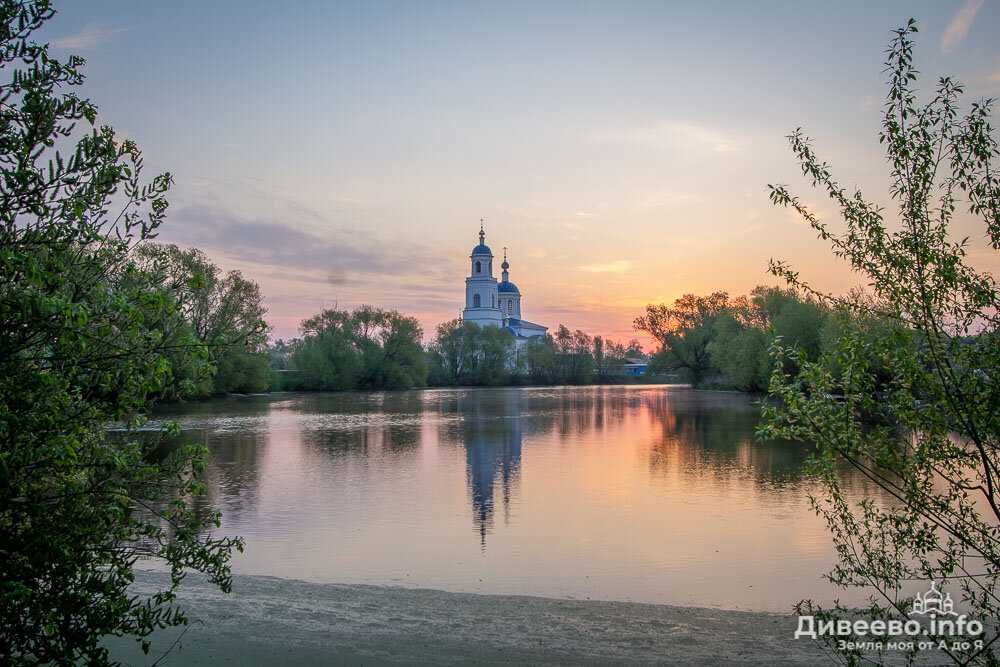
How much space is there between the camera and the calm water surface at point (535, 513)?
10.2 meters

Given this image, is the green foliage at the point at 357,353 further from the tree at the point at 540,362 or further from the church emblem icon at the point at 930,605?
the church emblem icon at the point at 930,605

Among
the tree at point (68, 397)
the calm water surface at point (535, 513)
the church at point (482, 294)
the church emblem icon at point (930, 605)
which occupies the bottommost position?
the calm water surface at point (535, 513)

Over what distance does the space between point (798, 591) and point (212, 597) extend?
7716mm

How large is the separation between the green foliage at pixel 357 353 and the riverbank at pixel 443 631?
215 feet

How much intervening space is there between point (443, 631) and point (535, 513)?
7207mm

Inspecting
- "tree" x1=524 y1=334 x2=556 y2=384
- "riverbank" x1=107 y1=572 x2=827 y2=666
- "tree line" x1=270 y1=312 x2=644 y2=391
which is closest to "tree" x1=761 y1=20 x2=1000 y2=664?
"riverbank" x1=107 y1=572 x2=827 y2=666

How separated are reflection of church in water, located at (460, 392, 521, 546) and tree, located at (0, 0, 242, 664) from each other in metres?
8.62

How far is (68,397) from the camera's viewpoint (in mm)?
3938

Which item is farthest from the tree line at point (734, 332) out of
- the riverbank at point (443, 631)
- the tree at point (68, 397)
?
the tree at point (68, 397)

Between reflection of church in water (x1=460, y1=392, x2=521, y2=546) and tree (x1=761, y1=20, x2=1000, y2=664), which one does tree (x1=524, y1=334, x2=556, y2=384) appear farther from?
tree (x1=761, y1=20, x2=1000, y2=664)

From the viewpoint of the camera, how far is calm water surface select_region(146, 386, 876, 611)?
1025 centimetres

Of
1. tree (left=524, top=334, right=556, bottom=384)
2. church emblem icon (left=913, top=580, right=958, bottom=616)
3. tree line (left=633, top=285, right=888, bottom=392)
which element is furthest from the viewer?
tree (left=524, top=334, right=556, bottom=384)

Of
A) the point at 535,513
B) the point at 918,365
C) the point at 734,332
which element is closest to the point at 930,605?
the point at 918,365

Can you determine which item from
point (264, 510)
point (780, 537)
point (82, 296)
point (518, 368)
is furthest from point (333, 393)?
point (82, 296)
